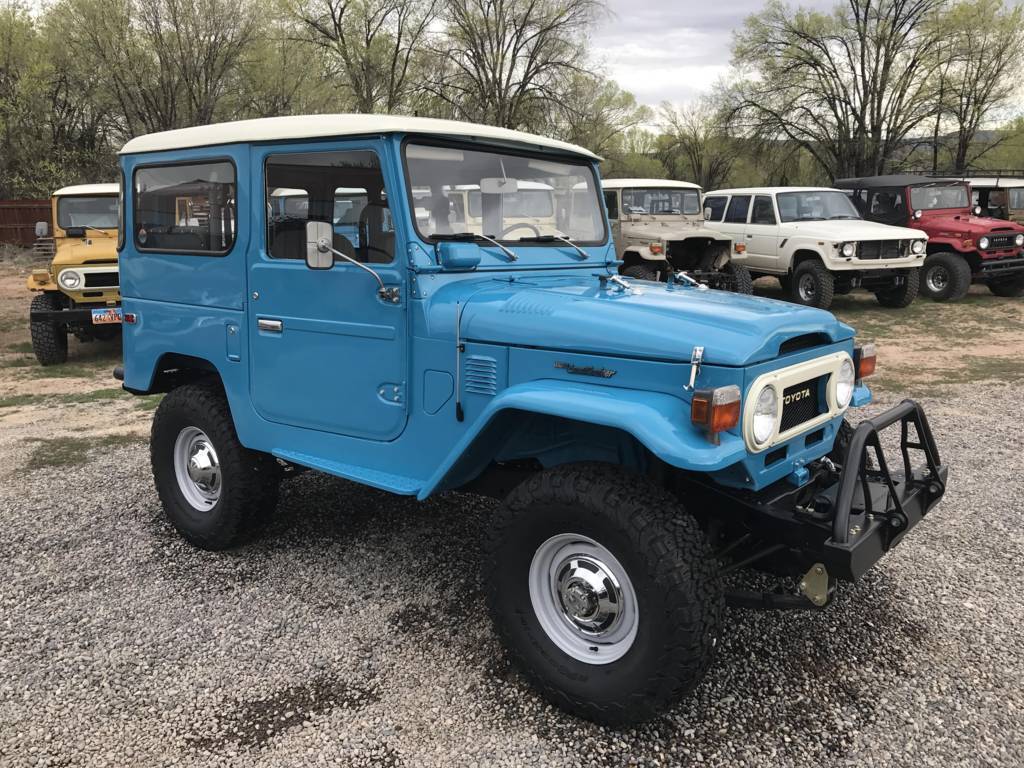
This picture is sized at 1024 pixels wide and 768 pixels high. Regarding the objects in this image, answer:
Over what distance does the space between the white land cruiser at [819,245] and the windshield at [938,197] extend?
102cm

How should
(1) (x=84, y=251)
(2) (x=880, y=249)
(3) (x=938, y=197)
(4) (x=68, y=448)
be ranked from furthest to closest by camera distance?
1. (3) (x=938, y=197)
2. (2) (x=880, y=249)
3. (1) (x=84, y=251)
4. (4) (x=68, y=448)

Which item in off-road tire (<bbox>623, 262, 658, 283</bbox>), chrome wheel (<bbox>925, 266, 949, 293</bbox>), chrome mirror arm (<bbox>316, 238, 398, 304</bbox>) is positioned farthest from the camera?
chrome wheel (<bbox>925, 266, 949, 293</bbox>)

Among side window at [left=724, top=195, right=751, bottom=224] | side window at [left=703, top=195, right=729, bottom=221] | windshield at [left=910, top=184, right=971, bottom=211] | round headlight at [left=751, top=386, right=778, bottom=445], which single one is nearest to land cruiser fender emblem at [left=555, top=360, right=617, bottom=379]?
round headlight at [left=751, top=386, right=778, bottom=445]

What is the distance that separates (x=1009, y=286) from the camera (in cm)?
1398

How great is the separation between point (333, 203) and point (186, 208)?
1046mm

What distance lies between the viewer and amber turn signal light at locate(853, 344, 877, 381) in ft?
11.0

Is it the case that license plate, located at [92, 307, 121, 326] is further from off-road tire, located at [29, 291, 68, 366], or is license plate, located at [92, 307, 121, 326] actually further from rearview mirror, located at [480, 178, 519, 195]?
rearview mirror, located at [480, 178, 519, 195]

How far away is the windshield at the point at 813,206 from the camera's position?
13.0m

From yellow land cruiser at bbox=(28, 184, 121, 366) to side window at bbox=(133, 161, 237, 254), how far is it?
17.3 feet

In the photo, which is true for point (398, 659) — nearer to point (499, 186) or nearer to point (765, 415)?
point (765, 415)

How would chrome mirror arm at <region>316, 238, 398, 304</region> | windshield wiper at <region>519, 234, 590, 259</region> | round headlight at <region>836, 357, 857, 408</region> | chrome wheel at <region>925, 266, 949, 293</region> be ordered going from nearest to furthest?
round headlight at <region>836, 357, 857, 408</region> < chrome mirror arm at <region>316, 238, 398, 304</region> < windshield wiper at <region>519, 234, 590, 259</region> < chrome wheel at <region>925, 266, 949, 293</region>

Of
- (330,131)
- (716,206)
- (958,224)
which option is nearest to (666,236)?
(716,206)

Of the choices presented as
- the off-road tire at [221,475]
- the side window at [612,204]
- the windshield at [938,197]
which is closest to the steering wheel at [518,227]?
the off-road tire at [221,475]

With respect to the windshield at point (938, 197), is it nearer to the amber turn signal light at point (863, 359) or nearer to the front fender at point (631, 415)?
the amber turn signal light at point (863, 359)
